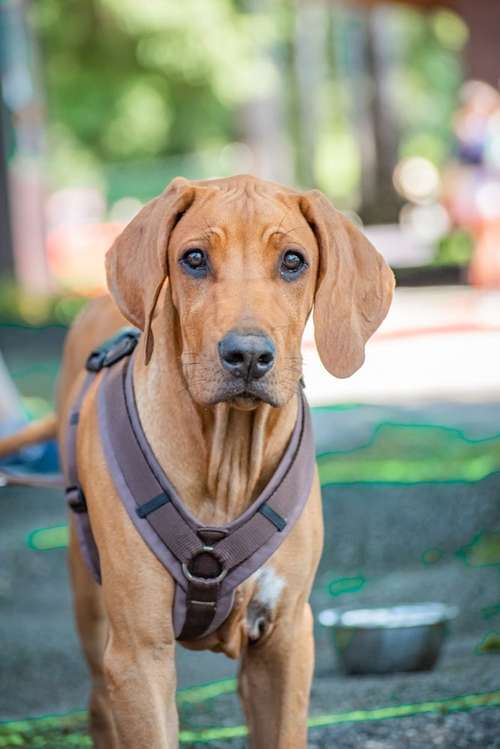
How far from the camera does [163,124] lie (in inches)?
1624

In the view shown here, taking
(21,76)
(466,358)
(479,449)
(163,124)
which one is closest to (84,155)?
(163,124)

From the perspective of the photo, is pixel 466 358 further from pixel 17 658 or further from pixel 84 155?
pixel 84 155

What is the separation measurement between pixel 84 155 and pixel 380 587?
4053 centimetres

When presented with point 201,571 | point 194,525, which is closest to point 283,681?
point 201,571

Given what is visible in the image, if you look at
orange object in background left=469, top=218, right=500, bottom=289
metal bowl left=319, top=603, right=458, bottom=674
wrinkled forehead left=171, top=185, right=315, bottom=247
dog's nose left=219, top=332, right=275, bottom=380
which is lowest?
orange object in background left=469, top=218, right=500, bottom=289

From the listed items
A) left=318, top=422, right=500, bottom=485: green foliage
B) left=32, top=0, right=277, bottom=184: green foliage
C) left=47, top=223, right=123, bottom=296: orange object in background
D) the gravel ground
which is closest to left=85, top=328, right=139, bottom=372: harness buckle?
the gravel ground

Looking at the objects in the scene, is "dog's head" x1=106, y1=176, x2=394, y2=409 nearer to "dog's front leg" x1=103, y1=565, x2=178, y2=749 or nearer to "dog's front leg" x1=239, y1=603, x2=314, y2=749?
"dog's front leg" x1=103, y1=565, x2=178, y2=749

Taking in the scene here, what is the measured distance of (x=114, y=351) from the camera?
14.6 feet

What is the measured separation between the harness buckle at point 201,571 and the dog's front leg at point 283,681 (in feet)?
0.85

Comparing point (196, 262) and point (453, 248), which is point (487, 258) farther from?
point (196, 262)

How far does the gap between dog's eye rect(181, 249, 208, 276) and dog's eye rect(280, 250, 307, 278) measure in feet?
0.69

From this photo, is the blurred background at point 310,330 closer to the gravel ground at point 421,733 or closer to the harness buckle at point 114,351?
the gravel ground at point 421,733

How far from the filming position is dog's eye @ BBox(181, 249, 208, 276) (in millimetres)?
3771

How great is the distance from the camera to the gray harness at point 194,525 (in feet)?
12.6
